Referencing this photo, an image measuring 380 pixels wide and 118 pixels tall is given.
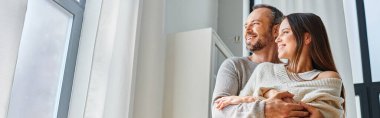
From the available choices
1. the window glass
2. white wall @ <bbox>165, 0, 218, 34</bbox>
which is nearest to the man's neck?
white wall @ <bbox>165, 0, 218, 34</bbox>

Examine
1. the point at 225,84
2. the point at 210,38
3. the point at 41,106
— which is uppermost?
the point at 210,38

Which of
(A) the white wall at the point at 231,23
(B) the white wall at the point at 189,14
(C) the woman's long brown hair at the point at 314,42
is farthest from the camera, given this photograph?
(A) the white wall at the point at 231,23

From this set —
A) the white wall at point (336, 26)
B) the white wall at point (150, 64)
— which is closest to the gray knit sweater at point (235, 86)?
the white wall at point (150, 64)

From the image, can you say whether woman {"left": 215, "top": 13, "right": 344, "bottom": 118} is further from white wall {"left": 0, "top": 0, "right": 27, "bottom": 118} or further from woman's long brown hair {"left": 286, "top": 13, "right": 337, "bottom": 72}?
white wall {"left": 0, "top": 0, "right": 27, "bottom": 118}

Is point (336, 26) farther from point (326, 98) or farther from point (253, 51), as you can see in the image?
point (326, 98)

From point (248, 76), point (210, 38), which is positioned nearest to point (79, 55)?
point (210, 38)

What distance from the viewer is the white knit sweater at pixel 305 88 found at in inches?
45.9

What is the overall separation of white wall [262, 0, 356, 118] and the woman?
0.41 meters

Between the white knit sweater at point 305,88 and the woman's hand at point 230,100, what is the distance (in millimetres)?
33

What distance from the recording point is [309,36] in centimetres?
133

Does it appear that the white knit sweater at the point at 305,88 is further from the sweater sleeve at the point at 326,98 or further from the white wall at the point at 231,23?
the white wall at the point at 231,23

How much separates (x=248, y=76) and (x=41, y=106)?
2.75ft

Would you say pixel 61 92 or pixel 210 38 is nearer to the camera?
pixel 61 92

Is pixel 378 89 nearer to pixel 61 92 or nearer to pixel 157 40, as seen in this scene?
pixel 157 40
